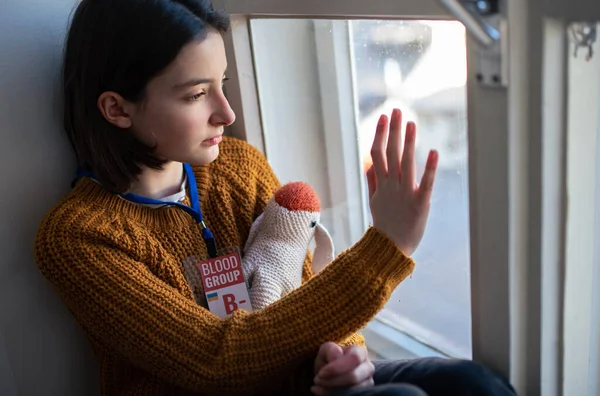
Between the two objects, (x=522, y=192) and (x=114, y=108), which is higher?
(x=114, y=108)

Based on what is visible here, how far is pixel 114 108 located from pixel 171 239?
20cm

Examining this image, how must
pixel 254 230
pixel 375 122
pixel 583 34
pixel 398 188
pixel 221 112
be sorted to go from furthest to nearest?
pixel 375 122
pixel 254 230
pixel 221 112
pixel 398 188
pixel 583 34

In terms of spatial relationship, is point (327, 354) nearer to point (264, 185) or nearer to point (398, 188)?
point (398, 188)

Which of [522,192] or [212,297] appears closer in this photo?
[522,192]

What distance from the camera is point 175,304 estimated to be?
2.84ft

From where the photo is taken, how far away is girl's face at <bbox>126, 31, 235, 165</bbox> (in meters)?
0.87

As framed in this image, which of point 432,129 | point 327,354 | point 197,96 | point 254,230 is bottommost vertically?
point 327,354

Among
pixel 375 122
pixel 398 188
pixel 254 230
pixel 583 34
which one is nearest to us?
pixel 583 34

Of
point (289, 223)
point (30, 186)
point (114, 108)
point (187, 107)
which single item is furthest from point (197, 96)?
point (30, 186)

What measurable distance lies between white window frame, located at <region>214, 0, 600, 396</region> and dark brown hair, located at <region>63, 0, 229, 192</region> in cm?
20

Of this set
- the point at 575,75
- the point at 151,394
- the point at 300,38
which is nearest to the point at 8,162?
Answer: the point at 151,394

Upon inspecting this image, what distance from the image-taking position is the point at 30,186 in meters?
1.02

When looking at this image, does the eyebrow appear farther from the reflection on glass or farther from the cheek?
the reflection on glass

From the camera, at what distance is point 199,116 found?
0.89 m
